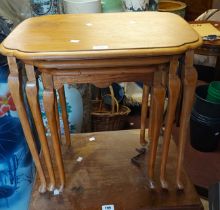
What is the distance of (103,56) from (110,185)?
512 millimetres

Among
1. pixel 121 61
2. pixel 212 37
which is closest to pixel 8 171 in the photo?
pixel 121 61

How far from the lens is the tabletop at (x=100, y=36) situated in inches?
27.7

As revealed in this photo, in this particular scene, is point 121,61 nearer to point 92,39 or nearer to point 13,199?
point 92,39

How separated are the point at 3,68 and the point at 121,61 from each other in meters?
0.49

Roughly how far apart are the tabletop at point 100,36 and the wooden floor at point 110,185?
0.51 metres

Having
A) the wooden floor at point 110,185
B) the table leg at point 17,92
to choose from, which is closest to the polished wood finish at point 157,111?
the wooden floor at point 110,185

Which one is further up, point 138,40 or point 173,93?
point 138,40

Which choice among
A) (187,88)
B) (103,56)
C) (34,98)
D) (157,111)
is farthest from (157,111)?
(34,98)

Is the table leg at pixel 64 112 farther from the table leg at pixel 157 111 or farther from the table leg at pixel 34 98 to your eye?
the table leg at pixel 157 111

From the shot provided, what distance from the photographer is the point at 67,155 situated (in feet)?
3.83

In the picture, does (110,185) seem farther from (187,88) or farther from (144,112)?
(187,88)

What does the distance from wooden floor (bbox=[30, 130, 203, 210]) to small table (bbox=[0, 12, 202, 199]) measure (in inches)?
6.2

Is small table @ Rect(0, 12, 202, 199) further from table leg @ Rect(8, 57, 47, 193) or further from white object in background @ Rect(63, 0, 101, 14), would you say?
white object in background @ Rect(63, 0, 101, 14)

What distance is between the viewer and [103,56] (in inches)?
27.6
